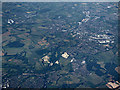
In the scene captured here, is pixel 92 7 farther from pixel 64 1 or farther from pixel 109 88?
pixel 109 88

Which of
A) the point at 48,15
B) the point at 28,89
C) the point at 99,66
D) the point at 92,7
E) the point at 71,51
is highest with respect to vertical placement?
the point at 92,7

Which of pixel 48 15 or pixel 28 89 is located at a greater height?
pixel 48 15

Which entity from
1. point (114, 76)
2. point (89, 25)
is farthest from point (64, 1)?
point (114, 76)

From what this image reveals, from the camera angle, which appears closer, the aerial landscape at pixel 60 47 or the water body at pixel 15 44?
the aerial landscape at pixel 60 47

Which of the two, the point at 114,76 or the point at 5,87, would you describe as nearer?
the point at 5,87

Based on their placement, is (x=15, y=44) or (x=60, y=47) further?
(x=15, y=44)

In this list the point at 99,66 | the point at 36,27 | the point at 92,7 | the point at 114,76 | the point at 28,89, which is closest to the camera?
the point at 28,89

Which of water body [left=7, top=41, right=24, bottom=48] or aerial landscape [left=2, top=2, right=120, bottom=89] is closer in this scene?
aerial landscape [left=2, top=2, right=120, bottom=89]

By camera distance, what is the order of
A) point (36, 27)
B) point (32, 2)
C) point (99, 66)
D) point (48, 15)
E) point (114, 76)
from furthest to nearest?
point (32, 2)
point (48, 15)
point (36, 27)
point (99, 66)
point (114, 76)
